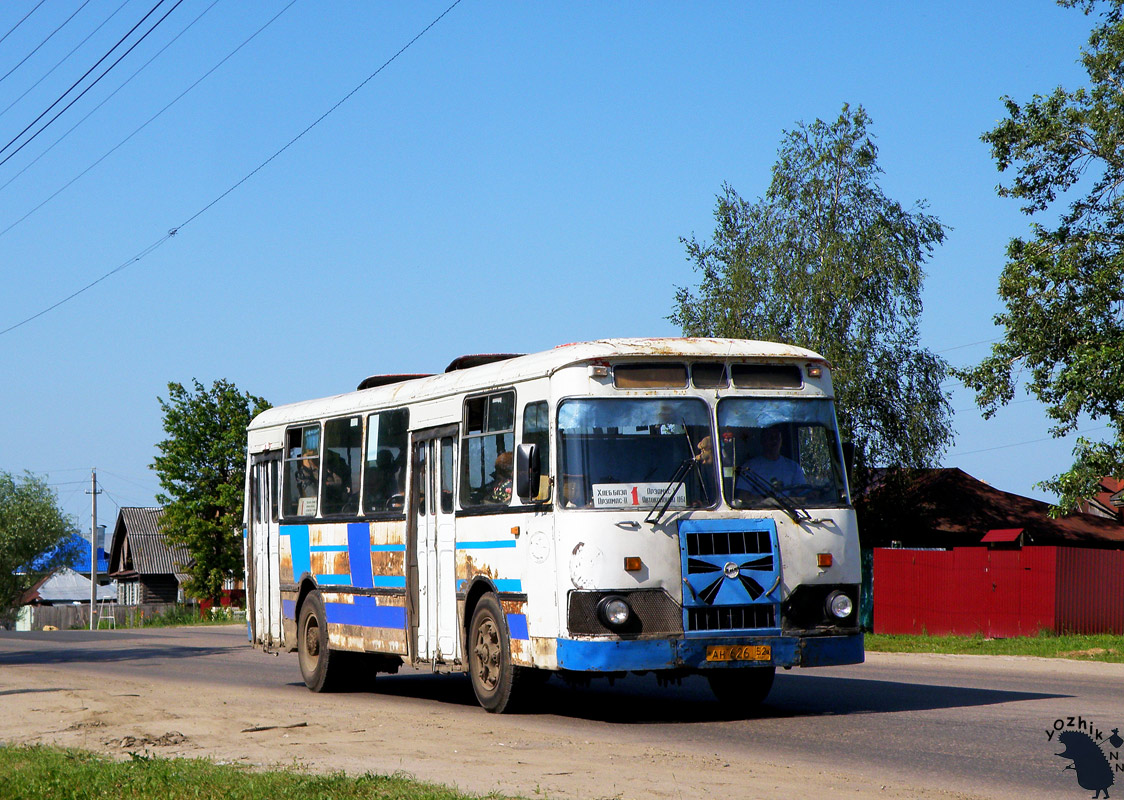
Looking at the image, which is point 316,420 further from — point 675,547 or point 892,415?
point 892,415

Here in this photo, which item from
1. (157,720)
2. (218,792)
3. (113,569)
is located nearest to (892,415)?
(157,720)

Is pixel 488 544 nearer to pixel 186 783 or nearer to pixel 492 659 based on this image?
pixel 492 659

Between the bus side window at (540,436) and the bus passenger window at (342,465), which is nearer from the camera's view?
the bus side window at (540,436)

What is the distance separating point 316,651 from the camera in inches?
667

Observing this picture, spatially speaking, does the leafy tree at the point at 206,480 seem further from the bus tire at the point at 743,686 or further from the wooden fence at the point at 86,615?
the bus tire at the point at 743,686

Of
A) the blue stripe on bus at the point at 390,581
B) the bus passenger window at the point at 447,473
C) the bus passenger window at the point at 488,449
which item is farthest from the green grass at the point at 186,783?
the blue stripe on bus at the point at 390,581

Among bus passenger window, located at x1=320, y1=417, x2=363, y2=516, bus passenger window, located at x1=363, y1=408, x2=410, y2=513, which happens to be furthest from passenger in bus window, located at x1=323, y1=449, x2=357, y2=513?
bus passenger window, located at x1=363, y1=408, x2=410, y2=513

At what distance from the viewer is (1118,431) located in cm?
2725

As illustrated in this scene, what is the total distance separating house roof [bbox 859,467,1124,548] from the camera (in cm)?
4703

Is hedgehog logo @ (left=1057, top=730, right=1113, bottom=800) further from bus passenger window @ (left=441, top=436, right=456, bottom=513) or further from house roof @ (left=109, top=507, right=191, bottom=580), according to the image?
house roof @ (left=109, top=507, right=191, bottom=580)

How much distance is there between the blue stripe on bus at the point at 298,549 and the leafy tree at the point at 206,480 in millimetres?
48637

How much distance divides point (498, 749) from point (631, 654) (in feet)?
4.79

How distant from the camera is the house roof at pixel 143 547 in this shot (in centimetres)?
9106

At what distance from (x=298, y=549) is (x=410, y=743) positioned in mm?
6533
